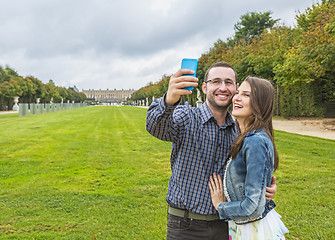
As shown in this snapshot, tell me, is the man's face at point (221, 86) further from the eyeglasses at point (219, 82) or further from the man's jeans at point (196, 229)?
the man's jeans at point (196, 229)

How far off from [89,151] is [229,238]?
27.4 ft

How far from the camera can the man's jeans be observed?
1.77m

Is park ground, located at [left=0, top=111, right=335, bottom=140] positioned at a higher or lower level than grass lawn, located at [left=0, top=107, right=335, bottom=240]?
higher

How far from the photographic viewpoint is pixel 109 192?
540 centimetres

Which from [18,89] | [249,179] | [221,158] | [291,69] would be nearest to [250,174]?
[249,179]

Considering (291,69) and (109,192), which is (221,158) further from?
(291,69)

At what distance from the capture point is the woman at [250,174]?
1504mm

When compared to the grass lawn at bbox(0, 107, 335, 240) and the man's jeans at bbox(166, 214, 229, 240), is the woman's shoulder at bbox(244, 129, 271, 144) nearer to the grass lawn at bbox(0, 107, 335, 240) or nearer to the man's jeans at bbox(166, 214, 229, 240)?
the man's jeans at bbox(166, 214, 229, 240)

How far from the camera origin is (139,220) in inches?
166

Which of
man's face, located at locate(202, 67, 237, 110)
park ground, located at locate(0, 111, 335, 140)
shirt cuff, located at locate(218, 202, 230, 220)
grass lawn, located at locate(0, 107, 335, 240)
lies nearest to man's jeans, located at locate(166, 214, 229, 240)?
shirt cuff, located at locate(218, 202, 230, 220)

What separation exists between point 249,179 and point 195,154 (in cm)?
39

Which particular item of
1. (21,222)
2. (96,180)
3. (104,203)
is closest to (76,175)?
(96,180)

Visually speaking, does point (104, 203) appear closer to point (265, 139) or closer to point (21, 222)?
point (21, 222)

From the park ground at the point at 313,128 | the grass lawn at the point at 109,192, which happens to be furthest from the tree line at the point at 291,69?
the grass lawn at the point at 109,192
